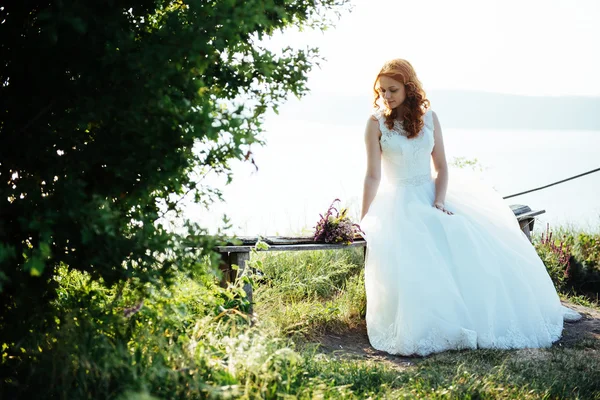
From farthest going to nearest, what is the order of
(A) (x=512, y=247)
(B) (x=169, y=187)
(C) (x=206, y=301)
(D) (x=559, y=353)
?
(A) (x=512, y=247)
(D) (x=559, y=353)
(C) (x=206, y=301)
(B) (x=169, y=187)

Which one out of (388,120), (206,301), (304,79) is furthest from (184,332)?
(388,120)

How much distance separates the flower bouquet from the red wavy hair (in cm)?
93

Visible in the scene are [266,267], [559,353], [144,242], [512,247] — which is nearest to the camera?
[144,242]

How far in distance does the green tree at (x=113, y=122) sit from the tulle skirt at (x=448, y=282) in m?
2.16

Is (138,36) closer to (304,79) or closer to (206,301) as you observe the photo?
(304,79)

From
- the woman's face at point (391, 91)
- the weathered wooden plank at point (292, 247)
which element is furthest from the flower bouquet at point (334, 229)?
the woman's face at point (391, 91)

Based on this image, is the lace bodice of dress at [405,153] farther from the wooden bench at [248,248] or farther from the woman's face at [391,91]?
the wooden bench at [248,248]

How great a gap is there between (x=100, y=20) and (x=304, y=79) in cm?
112

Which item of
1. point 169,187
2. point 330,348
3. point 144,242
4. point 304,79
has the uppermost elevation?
point 304,79

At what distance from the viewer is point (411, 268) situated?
17.1 ft

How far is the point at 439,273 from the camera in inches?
205

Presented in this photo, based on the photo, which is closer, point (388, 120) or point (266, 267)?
point (388, 120)

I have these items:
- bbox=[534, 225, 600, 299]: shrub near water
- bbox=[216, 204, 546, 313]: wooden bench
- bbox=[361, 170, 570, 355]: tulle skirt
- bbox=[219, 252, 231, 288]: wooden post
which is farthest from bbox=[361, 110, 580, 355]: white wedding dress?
bbox=[534, 225, 600, 299]: shrub near water

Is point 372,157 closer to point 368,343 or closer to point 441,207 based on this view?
point 441,207
